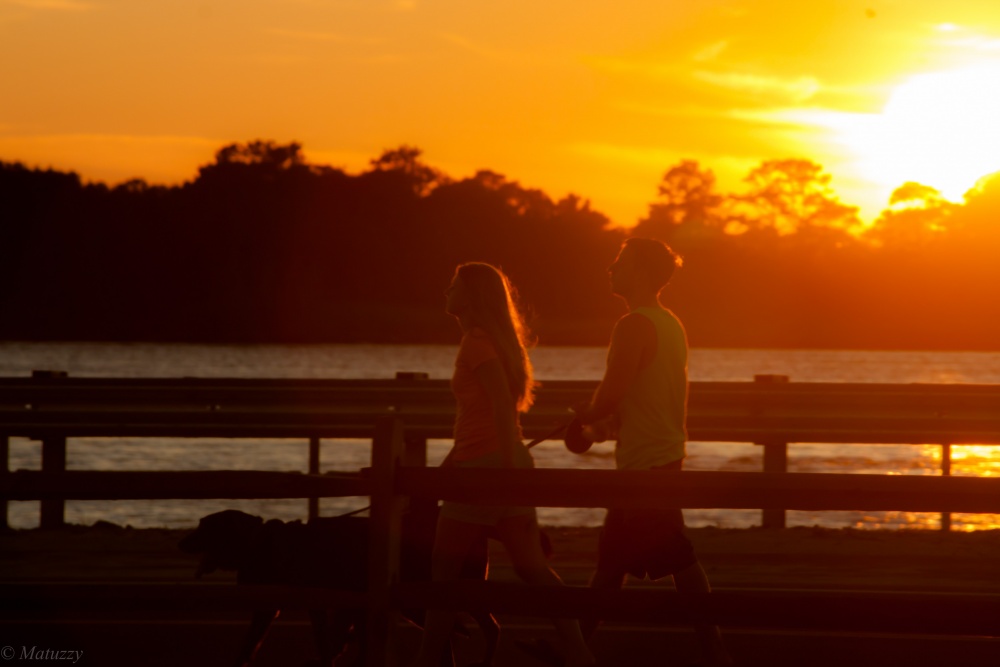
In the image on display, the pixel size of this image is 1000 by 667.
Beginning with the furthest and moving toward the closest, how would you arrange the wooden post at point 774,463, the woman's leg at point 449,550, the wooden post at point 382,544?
the wooden post at point 774,463 → the woman's leg at point 449,550 → the wooden post at point 382,544

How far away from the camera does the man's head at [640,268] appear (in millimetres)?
6914

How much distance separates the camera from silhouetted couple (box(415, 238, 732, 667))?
6.64 metres

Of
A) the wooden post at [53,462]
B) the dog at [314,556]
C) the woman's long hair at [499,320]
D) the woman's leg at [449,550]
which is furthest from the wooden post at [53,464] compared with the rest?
the woman's leg at [449,550]

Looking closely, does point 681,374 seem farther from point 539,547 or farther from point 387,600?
point 387,600

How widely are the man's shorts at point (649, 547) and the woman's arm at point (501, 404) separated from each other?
0.55 metres

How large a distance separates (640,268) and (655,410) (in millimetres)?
619

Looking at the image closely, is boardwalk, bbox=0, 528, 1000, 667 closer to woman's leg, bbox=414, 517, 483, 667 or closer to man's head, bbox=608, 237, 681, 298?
woman's leg, bbox=414, 517, 483, 667

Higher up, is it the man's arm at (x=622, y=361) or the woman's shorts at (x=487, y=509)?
the man's arm at (x=622, y=361)

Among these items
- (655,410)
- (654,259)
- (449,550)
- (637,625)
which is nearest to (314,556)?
(449,550)

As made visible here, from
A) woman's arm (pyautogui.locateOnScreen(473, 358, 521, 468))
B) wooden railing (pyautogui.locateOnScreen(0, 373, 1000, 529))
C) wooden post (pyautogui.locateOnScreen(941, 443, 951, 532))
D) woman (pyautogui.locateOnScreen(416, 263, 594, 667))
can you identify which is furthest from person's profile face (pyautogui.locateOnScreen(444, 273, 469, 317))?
wooden post (pyautogui.locateOnScreen(941, 443, 951, 532))

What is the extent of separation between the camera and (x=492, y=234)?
107 m

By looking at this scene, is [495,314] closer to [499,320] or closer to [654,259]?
[499,320]

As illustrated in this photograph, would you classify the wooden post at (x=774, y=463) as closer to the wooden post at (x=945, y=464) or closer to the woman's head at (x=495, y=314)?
→ the wooden post at (x=945, y=464)

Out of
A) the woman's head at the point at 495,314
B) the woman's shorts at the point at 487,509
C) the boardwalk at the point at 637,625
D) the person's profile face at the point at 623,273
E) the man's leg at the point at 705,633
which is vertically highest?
the person's profile face at the point at 623,273
